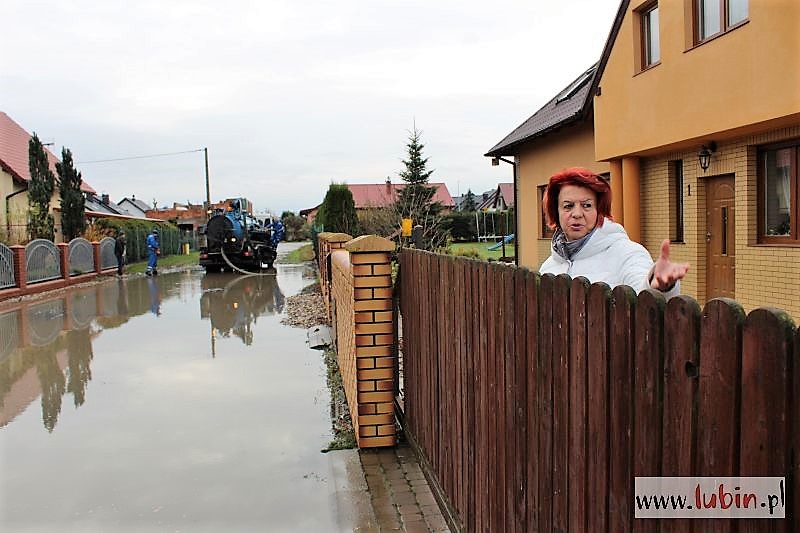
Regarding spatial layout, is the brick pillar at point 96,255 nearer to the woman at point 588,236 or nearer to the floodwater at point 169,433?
the floodwater at point 169,433

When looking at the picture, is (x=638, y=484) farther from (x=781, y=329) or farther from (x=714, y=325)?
(x=781, y=329)

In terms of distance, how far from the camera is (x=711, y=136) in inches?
350

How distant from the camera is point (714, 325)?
1383 mm

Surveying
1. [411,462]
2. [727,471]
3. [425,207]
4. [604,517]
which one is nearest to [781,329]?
[727,471]

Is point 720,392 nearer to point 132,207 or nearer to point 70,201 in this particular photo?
point 70,201

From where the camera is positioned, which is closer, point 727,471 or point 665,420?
point 727,471

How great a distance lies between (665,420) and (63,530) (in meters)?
3.57

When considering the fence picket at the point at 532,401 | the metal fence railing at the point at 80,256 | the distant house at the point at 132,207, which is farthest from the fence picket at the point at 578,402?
the distant house at the point at 132,207

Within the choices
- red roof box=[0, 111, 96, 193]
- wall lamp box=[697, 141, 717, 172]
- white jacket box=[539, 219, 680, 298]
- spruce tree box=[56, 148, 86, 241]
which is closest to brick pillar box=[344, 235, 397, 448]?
white jacket box=[539, 219, 680, 298]

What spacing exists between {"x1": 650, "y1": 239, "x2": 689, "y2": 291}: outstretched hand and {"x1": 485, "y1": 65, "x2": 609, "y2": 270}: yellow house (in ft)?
37.1

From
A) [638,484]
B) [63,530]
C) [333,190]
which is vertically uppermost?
[333,190]

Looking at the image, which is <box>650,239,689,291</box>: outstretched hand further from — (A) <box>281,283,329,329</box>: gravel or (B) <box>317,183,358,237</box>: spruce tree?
(B) <box>317,183,358,237</box>: spruce tree

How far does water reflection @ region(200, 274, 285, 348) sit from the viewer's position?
11.5 meters

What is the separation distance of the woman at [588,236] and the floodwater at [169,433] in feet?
7.11
